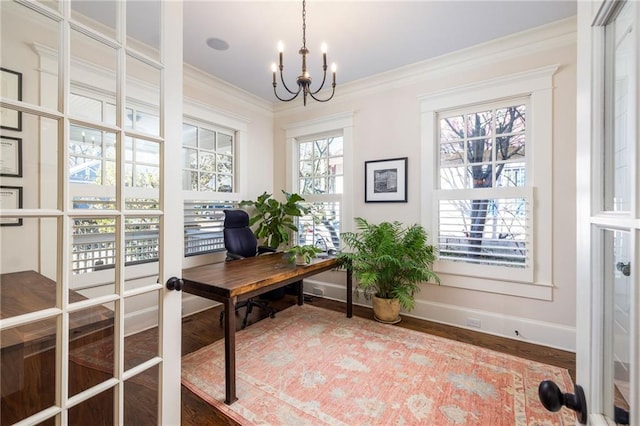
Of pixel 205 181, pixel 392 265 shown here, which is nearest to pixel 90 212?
pixel 392 265

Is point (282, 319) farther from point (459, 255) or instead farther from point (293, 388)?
point (459, 255)

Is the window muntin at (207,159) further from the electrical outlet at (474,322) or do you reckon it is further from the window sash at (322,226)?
the electrical outlet at (474,322)

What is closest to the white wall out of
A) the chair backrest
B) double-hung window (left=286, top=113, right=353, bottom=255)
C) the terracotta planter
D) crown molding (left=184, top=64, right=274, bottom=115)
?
double-hung window (left=286, top=113, right=353, bottom=255)

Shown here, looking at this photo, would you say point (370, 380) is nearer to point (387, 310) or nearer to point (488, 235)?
point (387, 310)

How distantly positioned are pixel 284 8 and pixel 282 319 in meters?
2.95

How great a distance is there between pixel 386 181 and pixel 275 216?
152 cm

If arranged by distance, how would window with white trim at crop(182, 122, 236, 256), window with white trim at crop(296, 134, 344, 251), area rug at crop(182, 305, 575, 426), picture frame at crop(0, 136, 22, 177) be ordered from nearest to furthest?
picture frame at crop(0, 136, 22, 177)
area rug at crop(182, 305, 575, 426)
window with white trim at crop(182, 122, 236, 256)
window with white trim at crop(296, 134, 344, 251)

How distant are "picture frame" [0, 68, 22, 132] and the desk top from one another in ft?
4.31

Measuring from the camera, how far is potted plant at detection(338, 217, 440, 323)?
9.14 feet

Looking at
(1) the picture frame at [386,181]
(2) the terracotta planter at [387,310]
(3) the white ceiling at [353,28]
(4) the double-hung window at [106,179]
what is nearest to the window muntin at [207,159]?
(3) the white ceiling at [353,28]

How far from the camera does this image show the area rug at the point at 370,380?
164 centimetres

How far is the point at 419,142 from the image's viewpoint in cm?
310

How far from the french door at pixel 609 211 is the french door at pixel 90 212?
55.7 inches

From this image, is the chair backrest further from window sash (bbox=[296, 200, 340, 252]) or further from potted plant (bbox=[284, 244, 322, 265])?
potted plant (bbox=[284, 244, 322, 265])
